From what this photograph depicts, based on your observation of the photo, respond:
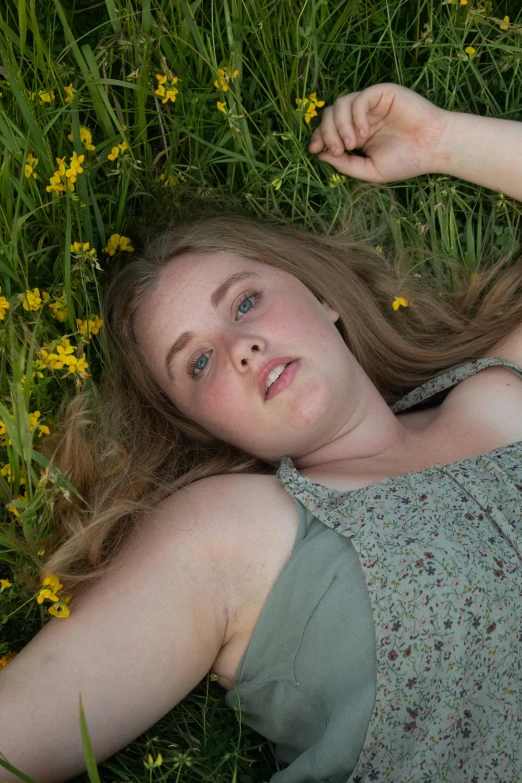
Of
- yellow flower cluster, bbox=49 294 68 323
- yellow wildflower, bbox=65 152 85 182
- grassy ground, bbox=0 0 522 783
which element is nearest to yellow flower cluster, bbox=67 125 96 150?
grassy ground, bbox=0 0 522 783

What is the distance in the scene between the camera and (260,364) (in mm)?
2395

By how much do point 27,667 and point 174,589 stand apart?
0.38 meters

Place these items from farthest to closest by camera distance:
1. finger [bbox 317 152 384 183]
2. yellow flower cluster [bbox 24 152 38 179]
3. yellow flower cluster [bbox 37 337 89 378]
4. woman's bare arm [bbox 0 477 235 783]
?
finger [bbox 317 152 384 183], yellow flower cluster [bbox 24 152 38 179], yellow flower cluster [bbox 37 337 89 378], woman's bare arm [bbox 0 477 235 783]

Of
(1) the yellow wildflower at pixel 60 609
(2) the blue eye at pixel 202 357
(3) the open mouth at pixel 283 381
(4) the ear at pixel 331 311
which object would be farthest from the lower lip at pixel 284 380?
(1) the yellow wildflower at pixel 60 609

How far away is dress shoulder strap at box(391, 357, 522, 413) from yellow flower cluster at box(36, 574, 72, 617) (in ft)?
4.63

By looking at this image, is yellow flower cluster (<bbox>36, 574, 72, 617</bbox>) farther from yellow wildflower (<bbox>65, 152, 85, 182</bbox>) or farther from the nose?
yellow wildflower (<bbox>65, 152, 85, 182</bbox>)

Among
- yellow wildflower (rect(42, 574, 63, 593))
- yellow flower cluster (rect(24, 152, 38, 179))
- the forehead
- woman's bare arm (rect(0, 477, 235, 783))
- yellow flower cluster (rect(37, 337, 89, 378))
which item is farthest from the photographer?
the forehead

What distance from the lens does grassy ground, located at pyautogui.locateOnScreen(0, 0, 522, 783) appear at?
7.78 ft

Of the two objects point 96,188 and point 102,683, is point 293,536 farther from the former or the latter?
point 96,188

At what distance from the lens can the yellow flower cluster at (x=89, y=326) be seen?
8.25 feet

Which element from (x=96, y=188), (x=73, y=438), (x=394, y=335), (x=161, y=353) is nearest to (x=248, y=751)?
(x=73, y=438)

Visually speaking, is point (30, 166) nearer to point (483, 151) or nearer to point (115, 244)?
point (115, 244)

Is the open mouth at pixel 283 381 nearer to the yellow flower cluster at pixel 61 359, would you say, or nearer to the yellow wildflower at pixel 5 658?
the yellow flower cluster at pixel 61 359

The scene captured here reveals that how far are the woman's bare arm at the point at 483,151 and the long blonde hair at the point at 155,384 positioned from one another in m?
0.31
